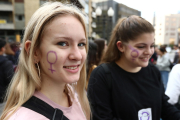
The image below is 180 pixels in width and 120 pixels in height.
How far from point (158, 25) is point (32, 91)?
6857cm

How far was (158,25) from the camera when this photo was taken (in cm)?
6141

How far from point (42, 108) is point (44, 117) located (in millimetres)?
56

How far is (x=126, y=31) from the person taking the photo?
1.51 m

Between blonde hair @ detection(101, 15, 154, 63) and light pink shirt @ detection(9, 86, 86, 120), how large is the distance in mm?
675

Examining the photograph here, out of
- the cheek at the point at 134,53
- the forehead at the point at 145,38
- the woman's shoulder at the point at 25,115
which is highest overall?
the forehead at the point at 145,38

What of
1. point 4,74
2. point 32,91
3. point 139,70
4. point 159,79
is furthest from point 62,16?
point 4,74

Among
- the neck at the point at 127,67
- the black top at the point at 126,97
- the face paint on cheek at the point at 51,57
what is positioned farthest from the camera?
the neck at the point at 127,67

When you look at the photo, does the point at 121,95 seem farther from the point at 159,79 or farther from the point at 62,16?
the point at 62,16

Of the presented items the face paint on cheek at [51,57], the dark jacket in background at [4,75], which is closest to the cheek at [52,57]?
the face paint on cheek at [51,57]

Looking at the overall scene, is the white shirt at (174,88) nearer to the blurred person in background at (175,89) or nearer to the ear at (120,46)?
the blurred person in background at (175,89)

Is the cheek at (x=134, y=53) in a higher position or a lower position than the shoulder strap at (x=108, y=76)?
higher

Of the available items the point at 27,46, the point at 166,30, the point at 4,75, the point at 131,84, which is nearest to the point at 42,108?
the point at 27,46

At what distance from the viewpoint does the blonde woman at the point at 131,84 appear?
138 centimetres

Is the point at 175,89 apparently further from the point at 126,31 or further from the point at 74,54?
the point at 74,54
